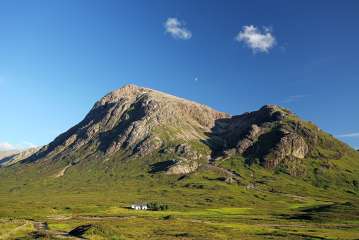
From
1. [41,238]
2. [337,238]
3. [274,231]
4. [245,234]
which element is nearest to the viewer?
[41,238]

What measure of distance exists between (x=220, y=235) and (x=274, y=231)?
30.0 m

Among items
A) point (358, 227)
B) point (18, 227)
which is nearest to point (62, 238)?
point (18, 227)

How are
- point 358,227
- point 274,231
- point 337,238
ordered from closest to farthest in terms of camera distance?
point 337,238
point 274,231
point 358,227

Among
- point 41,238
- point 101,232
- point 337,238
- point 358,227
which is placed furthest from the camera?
point 358,227

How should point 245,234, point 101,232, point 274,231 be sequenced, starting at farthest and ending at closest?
point 274,231
point 245,234
point 101,232

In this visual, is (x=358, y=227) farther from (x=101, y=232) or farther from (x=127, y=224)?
(x=101, y=232)

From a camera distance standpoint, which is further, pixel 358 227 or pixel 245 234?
pixel 358 227

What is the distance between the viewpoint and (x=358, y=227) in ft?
602

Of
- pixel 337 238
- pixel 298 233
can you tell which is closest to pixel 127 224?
pixel 298 233

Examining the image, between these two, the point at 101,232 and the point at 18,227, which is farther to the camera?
the point at 18,227

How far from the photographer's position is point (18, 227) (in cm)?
15000

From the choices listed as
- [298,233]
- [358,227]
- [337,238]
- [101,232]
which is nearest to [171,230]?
[101,232]

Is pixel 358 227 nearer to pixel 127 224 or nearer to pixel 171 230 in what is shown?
pixel 171 230

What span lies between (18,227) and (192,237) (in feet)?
202
